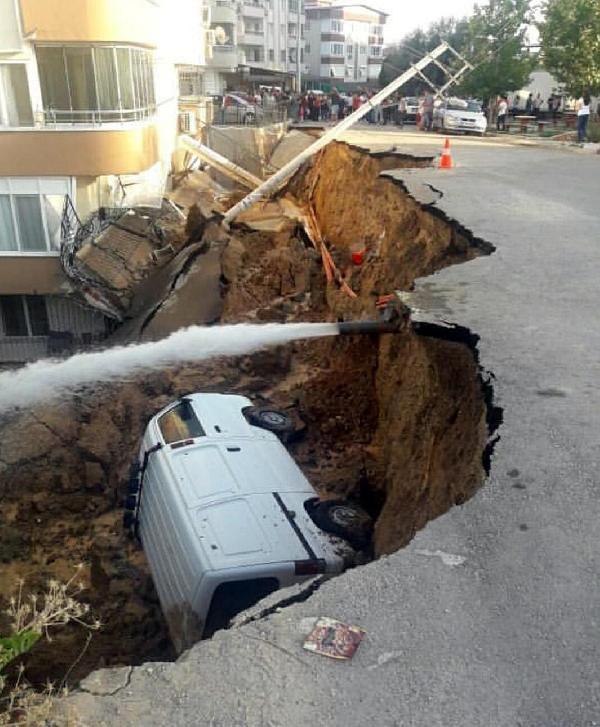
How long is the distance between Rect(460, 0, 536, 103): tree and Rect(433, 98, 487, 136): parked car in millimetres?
4876

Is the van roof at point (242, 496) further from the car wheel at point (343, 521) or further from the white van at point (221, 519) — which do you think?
the car wheel at point (343, 521)

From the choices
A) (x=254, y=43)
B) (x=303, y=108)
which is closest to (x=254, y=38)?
(x=254, y=43)

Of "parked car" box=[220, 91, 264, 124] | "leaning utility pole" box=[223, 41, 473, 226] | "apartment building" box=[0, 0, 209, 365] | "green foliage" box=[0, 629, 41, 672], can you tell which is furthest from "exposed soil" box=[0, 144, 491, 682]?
"parked car" box=[220, 91, 264, 124]

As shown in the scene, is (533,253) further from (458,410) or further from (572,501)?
(572,501)

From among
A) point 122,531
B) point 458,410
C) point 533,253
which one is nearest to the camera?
point 458,410

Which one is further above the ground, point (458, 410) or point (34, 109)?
point (34, 109)

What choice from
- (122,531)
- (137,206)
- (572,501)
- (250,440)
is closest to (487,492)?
(572,501)

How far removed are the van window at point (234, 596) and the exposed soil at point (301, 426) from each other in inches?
44.1

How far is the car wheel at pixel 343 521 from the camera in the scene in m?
5.61

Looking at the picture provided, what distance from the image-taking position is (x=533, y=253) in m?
7.29

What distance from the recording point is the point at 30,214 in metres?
15.0

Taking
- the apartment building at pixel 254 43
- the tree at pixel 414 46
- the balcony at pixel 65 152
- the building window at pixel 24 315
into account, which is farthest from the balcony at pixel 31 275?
the tree at pixel 414 46

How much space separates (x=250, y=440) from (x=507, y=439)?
3.40 meters

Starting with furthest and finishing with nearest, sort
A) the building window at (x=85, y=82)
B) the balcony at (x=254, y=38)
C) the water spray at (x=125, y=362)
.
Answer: the balcony at (x=254, y=38) → the building window at (x=85, y=82) → the water spray at (x=125, y=362)
